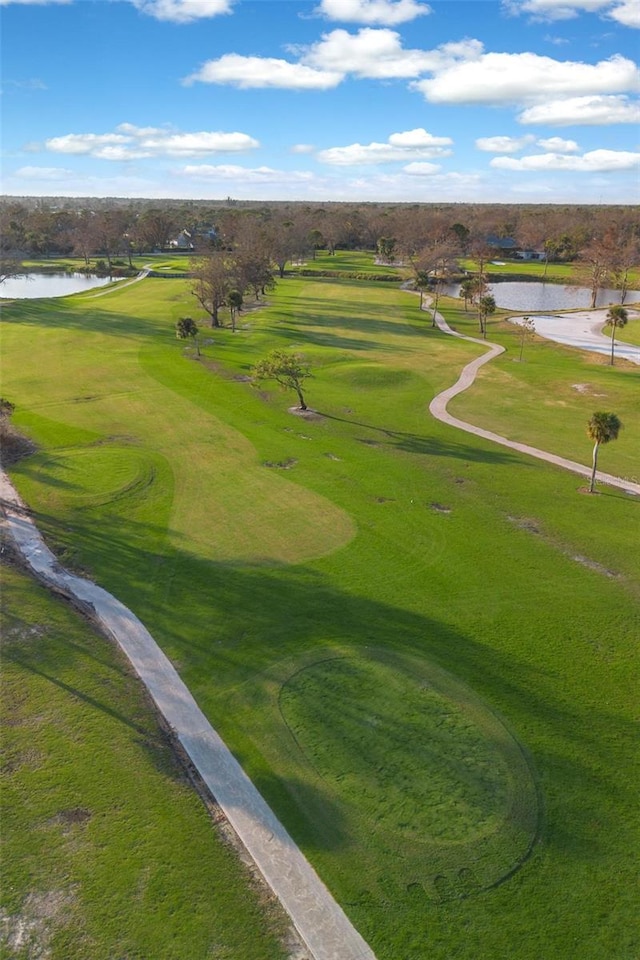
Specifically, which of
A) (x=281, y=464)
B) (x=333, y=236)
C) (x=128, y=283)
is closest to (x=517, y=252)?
(x=333, y=236)

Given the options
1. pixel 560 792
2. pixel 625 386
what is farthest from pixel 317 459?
pixel 625 386

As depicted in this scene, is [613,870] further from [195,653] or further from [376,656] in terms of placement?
[195,653]

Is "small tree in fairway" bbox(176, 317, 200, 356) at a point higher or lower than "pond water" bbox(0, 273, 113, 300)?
lower

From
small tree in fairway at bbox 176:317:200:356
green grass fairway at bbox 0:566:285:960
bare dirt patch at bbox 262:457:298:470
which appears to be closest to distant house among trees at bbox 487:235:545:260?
small tree in fairway at bbox 176:317:200:356

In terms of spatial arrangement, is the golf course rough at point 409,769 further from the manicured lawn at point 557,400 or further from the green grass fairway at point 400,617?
the manicured lawn at point 557,400

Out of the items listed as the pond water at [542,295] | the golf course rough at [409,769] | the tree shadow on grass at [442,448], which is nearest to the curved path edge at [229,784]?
the golf course rough at [409,769]

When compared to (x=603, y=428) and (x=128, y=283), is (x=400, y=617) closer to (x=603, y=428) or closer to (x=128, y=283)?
(x=603, y=428)

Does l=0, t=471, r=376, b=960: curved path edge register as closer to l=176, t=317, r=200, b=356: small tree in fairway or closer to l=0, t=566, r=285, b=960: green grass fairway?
l=0, t=566, r=285, b=960: green grass fairway
